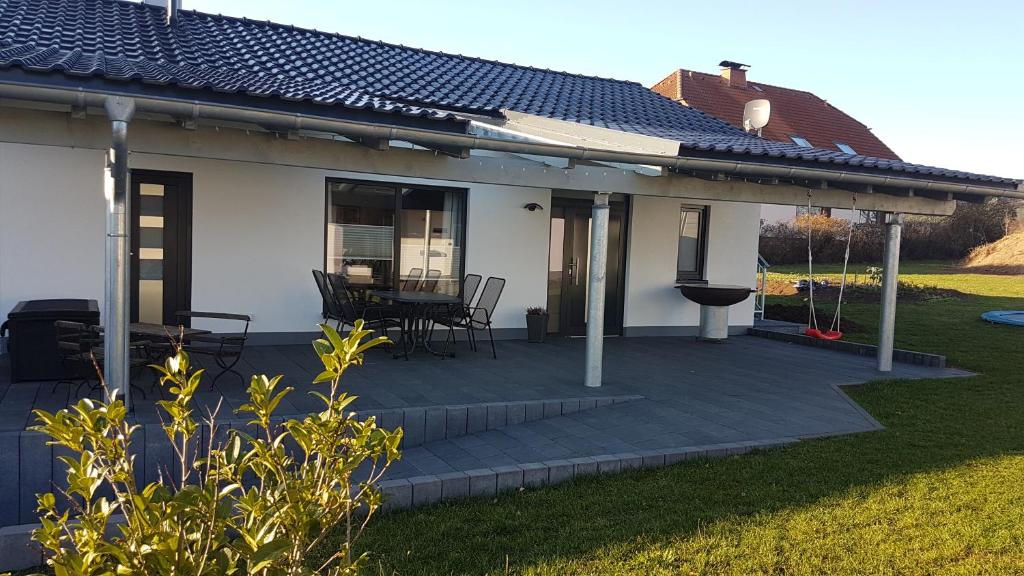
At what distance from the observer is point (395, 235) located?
9.99 metres

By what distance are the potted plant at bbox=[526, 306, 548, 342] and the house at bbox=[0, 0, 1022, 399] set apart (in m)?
0.22

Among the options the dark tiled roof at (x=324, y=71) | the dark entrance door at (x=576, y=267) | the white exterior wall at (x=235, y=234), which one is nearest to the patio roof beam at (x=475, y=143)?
the dark tiled roof at (x=324, y=71)

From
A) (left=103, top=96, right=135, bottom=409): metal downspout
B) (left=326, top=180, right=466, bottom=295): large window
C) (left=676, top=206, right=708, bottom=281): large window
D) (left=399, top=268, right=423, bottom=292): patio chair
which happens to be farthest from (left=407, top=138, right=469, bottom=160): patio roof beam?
(left=676, top=206, right=708, bottom=281): large window

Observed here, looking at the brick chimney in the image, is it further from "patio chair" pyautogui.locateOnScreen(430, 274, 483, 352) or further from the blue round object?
"patio chair" pyautogui.locateOnScreen(430, 274, 483, 352)

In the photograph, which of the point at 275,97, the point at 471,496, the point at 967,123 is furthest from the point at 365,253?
the point at 967,123

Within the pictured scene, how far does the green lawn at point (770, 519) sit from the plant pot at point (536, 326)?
4.93 meters

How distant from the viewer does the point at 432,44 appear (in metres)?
12.7

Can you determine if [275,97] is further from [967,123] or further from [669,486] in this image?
[967,123]

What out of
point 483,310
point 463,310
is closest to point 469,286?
point 483,310

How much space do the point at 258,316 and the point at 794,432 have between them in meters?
6.09

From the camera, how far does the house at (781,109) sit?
26.5m

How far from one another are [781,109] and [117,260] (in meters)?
27.9

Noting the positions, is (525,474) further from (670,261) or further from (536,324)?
(670,261)

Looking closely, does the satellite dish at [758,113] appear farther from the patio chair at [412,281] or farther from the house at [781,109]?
the house at [781,109]
